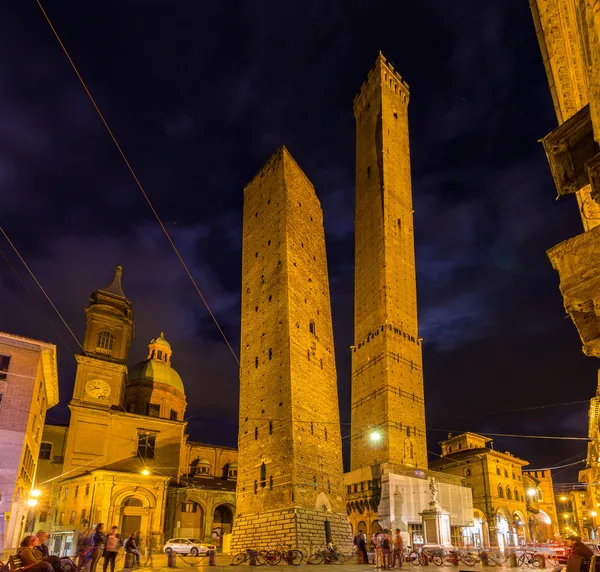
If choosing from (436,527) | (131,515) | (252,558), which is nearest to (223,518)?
(131,515)

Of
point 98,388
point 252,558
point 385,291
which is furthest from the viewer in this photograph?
point 385,291

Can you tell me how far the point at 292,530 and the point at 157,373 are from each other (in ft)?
82.3

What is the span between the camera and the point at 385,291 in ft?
119

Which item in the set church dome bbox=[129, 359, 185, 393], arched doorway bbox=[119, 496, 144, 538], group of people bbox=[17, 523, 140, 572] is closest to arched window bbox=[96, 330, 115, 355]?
church dome bbox=[129, 359, 185, 393]

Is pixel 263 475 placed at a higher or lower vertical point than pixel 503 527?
higher

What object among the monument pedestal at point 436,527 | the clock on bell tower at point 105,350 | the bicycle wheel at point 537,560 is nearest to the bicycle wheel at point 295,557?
the monument pedestal at point 436,527

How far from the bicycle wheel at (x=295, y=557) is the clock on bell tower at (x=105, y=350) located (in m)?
21.2

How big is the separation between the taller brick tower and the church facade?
11361mm

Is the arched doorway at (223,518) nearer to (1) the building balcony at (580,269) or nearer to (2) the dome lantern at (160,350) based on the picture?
(2) the dome lantern at (160,350)

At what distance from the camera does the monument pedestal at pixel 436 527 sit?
19.8 meters

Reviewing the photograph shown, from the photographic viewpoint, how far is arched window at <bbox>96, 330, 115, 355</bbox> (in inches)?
1441

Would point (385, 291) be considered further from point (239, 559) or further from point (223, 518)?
point (239, 559)

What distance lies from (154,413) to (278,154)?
75.0ft

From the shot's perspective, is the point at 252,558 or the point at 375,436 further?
the point at 375,436
